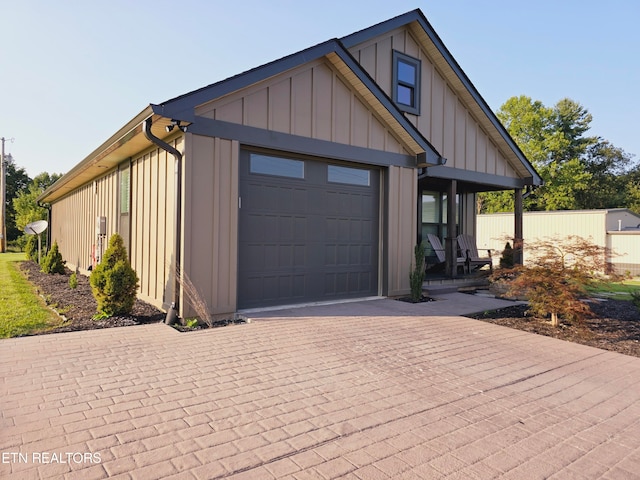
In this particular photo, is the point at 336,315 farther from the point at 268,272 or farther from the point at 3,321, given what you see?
the point at 3,321

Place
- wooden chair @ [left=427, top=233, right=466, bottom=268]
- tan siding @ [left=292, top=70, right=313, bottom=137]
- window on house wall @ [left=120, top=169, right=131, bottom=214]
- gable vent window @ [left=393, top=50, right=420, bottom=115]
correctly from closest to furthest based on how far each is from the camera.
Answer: tan siding @ [left=292, top=70, right=313, bottom=137], window on house wall @ [left=120, top=169, right=131, bottom=214], gable vent window @ [left=393, top=50, right=420, bottom=115], wooden chair @ [left=427, top=233, right=466, bottom=268]

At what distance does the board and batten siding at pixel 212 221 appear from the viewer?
18.7 feet

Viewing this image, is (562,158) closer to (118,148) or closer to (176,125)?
(118,148)

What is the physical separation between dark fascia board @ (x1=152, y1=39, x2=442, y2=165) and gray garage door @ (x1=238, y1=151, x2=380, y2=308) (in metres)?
1.05

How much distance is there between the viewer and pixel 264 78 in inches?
238

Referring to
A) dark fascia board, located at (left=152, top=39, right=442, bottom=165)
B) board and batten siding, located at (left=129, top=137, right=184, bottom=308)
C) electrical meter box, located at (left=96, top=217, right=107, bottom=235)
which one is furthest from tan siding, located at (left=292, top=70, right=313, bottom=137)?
electrical meter box, located at (left=96, top=217, right=107, bottom=235)

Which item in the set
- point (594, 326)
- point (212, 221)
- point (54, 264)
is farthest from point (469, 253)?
point (54, 264)

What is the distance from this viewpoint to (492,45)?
40.2 feet

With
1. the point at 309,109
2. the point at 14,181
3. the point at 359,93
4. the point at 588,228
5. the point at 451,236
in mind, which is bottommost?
the point at 451,236

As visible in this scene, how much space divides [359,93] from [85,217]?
9677 millimetres

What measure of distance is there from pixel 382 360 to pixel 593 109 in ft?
126

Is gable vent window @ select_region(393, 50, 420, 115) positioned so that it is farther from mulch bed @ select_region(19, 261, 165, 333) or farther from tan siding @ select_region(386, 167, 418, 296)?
mulch bed @ select_region(19, 261, 165, 333)

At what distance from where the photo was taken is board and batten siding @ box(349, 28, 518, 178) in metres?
9.37

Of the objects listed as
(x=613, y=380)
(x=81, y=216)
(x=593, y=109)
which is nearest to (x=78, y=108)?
(x=81, y=216)
